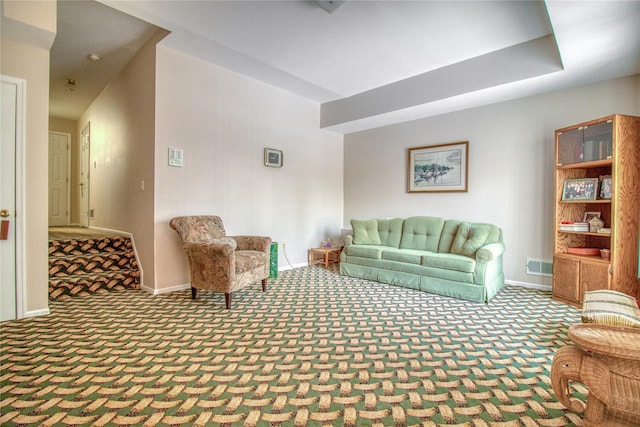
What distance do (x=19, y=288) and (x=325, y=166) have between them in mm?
4587

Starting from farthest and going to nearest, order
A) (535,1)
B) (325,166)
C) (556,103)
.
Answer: (325,166) → (556,103) → (535,1)

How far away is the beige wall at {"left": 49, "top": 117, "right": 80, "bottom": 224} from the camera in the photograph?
7.32 metres

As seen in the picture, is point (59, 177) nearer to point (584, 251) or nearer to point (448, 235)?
point (448, 235)

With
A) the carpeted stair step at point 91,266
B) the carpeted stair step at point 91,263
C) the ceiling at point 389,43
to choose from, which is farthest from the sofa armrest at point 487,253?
the carpeted stair step at point 91,263

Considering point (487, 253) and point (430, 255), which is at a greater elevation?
point (487, 253)

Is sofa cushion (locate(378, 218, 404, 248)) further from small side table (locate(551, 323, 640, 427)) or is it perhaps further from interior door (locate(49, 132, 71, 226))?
interior door (locate(49, 132, 71, 226))

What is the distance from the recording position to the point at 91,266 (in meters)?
3.91

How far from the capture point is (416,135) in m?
5.20

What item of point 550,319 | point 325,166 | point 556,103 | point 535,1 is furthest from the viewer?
point 325,166

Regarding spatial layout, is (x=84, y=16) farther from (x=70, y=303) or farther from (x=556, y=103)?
(x=556, y=103)

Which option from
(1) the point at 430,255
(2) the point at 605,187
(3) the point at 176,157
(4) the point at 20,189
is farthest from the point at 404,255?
(4) the point at 20,189

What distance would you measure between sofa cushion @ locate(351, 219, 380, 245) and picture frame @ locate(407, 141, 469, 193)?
→ 0.92 metres

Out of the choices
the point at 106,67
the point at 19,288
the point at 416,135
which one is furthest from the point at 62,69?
the point at 416,135

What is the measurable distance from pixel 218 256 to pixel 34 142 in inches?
79.8
